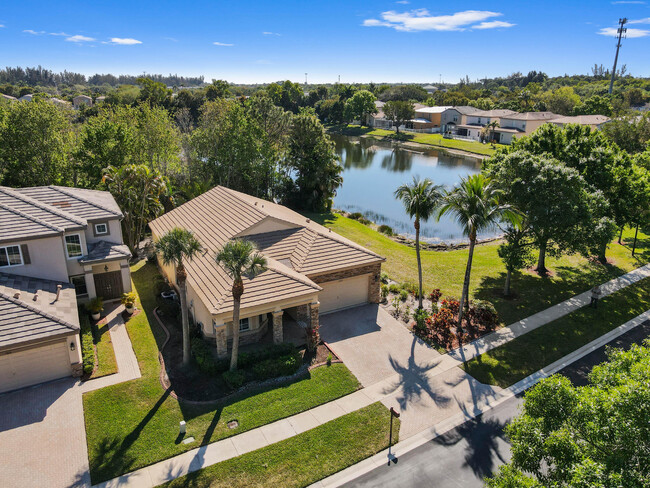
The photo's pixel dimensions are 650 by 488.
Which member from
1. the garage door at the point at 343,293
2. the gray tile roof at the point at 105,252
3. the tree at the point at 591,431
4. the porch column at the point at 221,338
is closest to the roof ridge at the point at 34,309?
the gray tile roof at the point at 105,252

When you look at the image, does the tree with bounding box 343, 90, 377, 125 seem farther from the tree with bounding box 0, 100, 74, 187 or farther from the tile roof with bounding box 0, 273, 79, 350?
the tile roof with bounding box 0, 273, 79, 350

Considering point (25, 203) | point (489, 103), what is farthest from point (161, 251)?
point (489, 103)

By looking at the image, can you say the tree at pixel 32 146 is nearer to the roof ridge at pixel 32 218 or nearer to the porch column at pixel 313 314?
the roof ridge at pixel 32 218

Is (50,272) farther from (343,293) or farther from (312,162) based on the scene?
(312,162)

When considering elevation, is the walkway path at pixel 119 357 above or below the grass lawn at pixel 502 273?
below

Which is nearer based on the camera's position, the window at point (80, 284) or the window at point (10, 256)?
the window at point (10, 256)

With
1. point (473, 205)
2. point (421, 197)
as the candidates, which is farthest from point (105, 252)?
point (473, 205)
